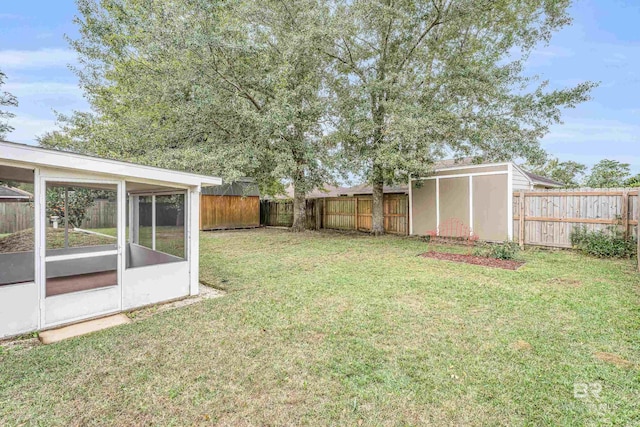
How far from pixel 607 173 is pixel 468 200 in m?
18.8

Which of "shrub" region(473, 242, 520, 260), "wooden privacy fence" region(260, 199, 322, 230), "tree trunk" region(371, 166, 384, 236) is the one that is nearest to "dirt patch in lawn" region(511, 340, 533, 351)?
"shrub" region(473, 242, 520, 260)

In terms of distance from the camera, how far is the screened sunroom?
Result: 3.50 m

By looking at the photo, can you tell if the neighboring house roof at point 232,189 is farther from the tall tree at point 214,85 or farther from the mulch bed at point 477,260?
the mulch bed at point 477,260

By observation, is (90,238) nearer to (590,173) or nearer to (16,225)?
(16,225)

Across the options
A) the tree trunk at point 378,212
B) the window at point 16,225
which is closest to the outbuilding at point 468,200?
the tree trunk at point 378,212

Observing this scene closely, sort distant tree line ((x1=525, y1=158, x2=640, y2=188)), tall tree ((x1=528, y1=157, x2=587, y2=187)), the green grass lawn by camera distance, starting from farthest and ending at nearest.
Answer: tall tree ((x1=528, y1=157, x2=587, y2=187)) < distant tree line ((x1=525, y1=158, x2=640, y2=188)) < the green grass lawn

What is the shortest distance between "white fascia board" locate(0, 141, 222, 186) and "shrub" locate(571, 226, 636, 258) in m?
9.34

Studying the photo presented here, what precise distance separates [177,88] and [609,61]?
1816 centimetres

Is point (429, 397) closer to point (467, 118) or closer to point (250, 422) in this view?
point (250, 422)

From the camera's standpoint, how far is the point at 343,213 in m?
14.7

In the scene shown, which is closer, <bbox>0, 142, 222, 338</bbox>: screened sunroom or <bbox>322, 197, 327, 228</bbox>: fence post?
<bbox>0, 142, 222, 338</bbox>: screened sunroom

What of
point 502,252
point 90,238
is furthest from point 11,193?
point 502,252

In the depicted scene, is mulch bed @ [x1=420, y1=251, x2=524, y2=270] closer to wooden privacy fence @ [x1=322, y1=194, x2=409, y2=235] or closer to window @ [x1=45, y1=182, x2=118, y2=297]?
wooden privacy fence @ [x1=322, y1=194, x2=409, y2=235]

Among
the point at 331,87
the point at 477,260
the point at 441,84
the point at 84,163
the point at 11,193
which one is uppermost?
the point at 331,87
